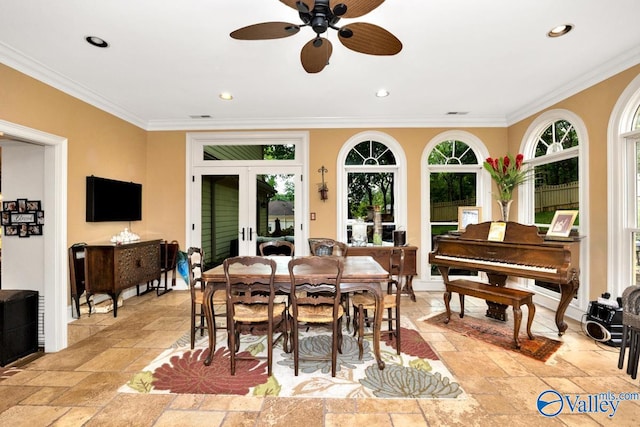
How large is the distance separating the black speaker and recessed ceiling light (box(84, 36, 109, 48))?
5515mm

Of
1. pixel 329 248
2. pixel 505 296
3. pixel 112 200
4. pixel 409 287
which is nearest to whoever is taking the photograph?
pixel 505 296

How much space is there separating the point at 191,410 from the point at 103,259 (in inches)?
105

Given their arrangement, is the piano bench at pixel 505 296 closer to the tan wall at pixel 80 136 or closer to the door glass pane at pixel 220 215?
the door glass pane at pixel 220 215

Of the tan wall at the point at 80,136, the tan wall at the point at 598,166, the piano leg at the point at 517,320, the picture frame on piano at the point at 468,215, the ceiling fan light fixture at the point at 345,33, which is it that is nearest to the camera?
the ceiling fan light fixture at the point at 345,33

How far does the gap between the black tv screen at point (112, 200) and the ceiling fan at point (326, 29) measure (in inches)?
127

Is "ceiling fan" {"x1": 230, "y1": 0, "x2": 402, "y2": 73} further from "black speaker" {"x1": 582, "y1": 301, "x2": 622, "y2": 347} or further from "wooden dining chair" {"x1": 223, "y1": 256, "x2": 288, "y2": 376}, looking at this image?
"black speaker" {"x1": 582, "y1": 301, "x2": 622, "y2": 347}

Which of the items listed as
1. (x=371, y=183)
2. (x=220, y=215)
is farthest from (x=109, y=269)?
(x=371, y=183)

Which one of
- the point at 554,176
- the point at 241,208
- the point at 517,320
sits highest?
the point at 554,176

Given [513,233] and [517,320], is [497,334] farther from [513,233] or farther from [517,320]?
[513,233]

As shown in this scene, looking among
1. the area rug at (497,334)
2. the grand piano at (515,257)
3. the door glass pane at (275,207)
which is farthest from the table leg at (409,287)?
the door glass pane at (275,207)

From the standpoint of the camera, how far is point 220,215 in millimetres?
5383

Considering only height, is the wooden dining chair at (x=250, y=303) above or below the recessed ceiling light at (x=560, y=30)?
below

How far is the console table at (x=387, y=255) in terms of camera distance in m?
4.71

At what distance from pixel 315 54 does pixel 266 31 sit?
432mm
